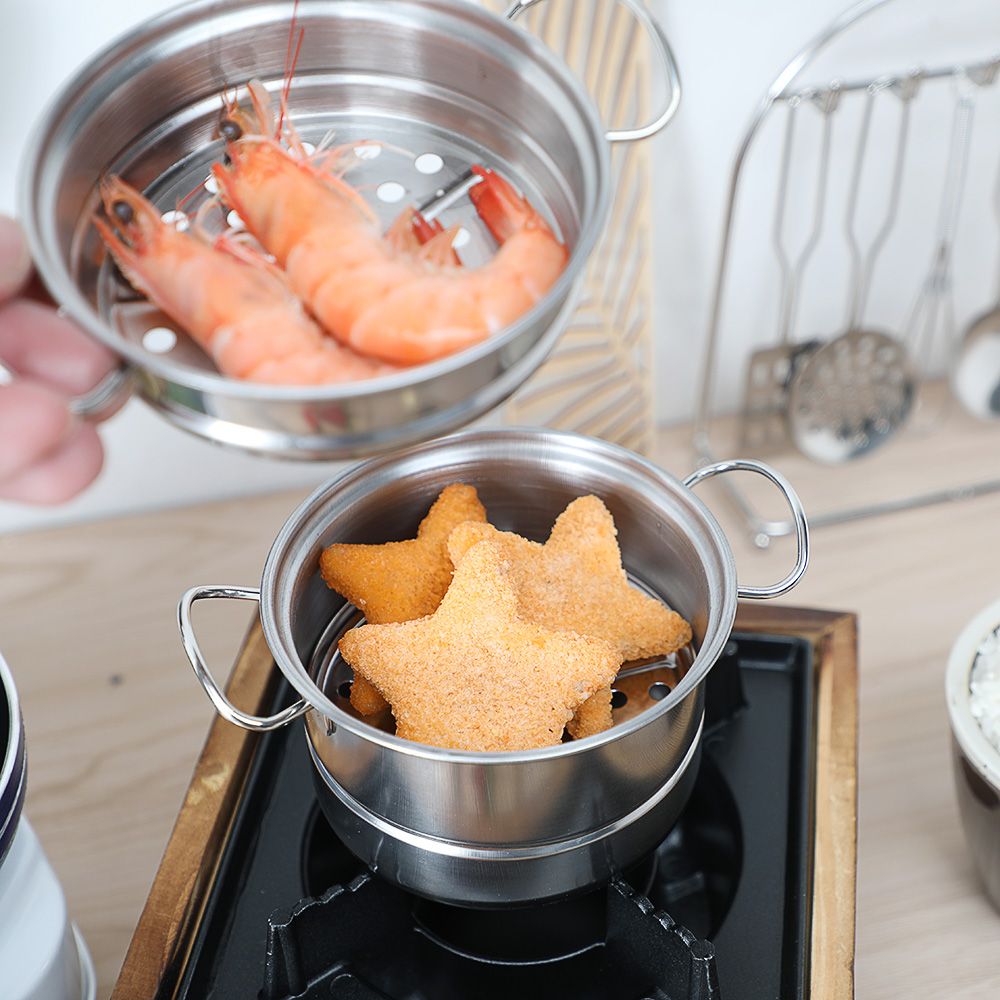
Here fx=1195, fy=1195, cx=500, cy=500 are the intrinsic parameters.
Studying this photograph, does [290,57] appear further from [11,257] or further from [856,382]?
[856,382]

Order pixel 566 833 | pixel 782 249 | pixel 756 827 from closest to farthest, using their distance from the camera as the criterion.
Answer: pixel 566 833 < pixel 756 827 < pixel 782 249

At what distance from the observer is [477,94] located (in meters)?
0.56

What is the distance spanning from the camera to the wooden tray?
2.26 feet

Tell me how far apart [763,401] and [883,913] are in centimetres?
49

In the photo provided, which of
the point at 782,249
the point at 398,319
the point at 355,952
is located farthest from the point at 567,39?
the point at 355,952

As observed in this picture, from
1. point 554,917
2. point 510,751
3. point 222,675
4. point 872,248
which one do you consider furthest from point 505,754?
point 872,248

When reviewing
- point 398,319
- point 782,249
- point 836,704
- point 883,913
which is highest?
point 398,319

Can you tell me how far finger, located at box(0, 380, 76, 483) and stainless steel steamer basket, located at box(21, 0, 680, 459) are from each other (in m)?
0.01

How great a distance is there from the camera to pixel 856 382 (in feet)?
3.57

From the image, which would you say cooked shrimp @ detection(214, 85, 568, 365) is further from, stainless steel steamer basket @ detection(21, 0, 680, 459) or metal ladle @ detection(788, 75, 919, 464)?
metal ladle @ detection(788, 75, 919, 464)

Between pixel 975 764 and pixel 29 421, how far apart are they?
57cm

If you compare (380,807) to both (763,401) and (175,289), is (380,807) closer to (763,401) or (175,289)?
(175,289)

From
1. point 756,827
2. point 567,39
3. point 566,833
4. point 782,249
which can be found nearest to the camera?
point 566,833

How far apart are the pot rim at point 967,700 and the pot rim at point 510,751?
0.61 feet
